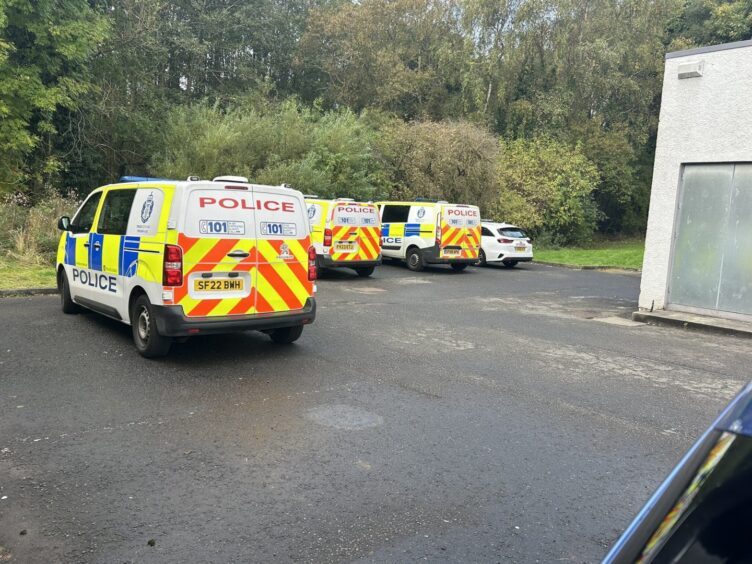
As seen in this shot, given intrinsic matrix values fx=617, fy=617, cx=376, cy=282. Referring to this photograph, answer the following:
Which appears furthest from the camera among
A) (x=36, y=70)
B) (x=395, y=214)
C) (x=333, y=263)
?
(x=395, y=214)

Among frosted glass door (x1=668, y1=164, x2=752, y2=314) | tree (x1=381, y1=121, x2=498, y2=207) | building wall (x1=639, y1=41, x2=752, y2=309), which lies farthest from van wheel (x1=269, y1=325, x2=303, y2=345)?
tree (x1=381, y1=121, x2=498, y2=207)

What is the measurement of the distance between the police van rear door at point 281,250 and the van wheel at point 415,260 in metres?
11.3

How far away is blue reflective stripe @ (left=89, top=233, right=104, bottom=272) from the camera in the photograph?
8.08 meters

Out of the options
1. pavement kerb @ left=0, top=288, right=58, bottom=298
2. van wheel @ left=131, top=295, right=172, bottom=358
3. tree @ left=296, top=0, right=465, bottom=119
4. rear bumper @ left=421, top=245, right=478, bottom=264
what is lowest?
pavement kerb @ left=0, top=288, right=58, bottom=298

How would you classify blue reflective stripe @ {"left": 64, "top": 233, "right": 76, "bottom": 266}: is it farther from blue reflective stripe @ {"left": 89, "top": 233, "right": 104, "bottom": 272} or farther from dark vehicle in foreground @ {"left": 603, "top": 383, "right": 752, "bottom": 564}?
dark vehicle in foreground @ {"left": 603, "top": 383, "right": 752, "bottom": 564}

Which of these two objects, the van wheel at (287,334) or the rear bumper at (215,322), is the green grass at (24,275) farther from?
the rear bumper at (215,322)

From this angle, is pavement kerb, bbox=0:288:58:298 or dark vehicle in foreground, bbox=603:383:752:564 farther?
pavement kerb, bbox=0:288:58:298

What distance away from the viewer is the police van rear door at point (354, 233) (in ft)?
52.3

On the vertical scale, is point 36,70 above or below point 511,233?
above

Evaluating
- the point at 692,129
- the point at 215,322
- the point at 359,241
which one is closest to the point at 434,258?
the point at 359,241

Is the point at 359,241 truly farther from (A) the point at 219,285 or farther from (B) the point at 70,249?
(A) the point at 219,285

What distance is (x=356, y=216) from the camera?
16281 mm

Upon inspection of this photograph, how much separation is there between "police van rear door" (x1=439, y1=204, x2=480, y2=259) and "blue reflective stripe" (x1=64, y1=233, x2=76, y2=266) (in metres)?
11.1

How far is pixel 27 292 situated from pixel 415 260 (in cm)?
1078
